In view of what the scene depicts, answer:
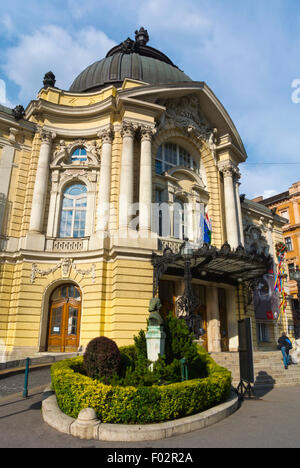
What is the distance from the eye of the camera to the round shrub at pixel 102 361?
874 centimetres

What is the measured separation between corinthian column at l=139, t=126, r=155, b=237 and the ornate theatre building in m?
0.07

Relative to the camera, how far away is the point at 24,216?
1988 centimetres

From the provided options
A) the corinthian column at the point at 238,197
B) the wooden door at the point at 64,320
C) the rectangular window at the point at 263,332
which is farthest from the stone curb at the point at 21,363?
the rectangular window at the point at 263,332

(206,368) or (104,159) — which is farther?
(104,159)

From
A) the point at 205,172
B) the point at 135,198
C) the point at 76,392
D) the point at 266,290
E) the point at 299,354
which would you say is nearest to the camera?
the point at 76,392

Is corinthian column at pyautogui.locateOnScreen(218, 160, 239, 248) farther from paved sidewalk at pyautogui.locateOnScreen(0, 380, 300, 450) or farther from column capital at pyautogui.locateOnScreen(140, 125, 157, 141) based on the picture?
paved sidewalk at pyautogui.locateOnScreen(0, 380, 300, 450)

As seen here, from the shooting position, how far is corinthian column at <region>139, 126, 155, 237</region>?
1884 centimetres

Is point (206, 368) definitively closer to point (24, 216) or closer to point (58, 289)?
point (58, 289)

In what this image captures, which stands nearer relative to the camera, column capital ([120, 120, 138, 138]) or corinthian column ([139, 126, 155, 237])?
corinthian column ([139, 126, 155, 237])

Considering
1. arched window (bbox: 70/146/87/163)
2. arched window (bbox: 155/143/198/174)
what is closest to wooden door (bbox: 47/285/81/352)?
arched window (bbox: 70/146/87/163)

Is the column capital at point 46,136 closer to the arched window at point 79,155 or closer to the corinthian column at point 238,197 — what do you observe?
the arched window at point 79,155

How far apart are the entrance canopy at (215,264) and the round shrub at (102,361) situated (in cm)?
696

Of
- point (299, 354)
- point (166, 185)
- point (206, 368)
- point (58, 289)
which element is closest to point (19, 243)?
point (58, 289)

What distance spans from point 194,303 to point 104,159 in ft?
35.2
